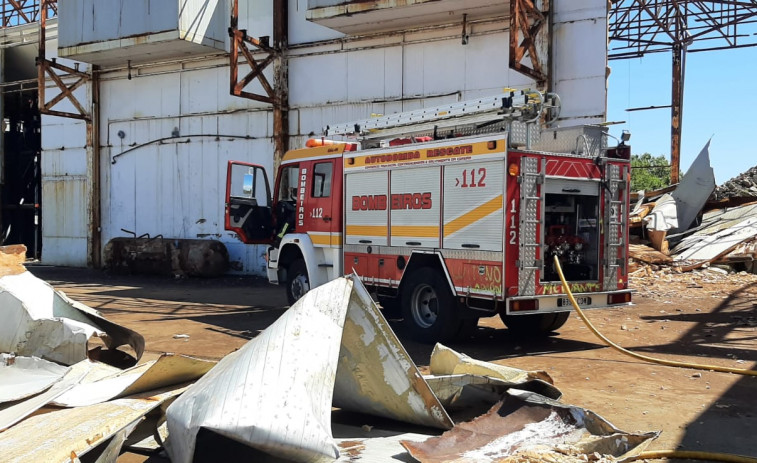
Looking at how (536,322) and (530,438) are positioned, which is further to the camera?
(536,322)

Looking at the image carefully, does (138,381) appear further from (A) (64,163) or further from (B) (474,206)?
(A) (64,163)

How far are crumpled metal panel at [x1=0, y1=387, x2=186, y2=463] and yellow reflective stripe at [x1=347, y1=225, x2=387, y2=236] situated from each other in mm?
5270

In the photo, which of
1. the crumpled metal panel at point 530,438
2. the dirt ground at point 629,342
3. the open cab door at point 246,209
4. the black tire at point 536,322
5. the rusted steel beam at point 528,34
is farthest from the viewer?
the rusted steel beam at point 528,34

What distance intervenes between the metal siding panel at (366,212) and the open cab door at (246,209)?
247 centimetres

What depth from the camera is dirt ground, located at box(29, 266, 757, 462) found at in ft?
18.6

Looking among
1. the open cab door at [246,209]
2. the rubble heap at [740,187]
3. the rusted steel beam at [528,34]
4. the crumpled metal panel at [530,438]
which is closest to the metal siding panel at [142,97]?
the open cab door at [246,209]

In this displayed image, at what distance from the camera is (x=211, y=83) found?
20234mm

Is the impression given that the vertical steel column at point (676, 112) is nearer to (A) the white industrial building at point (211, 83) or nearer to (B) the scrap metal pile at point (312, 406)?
(A) the white industrial building at point (211, 83)

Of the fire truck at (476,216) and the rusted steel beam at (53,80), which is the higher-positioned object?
the rusted steel beam at (53,80)

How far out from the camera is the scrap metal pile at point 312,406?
390cm

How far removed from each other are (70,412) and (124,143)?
1904 centimetres

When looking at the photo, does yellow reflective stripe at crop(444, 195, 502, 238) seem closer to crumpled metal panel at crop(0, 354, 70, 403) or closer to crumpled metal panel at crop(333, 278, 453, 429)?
crumpled metal panel at crop(333, 278, 453, 429)

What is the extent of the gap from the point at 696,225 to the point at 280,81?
39.3 ft

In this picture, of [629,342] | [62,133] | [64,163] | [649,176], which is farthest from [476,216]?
[649,176]
